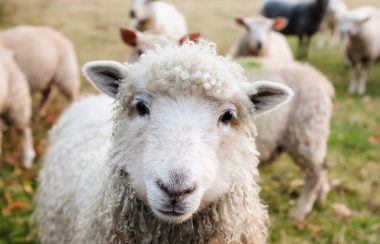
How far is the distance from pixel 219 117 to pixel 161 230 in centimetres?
60

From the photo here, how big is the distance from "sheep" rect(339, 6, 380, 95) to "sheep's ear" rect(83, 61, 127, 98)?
7.19 m

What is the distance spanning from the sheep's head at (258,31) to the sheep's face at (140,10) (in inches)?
55.0

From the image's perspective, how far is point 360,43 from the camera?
28.8 ft

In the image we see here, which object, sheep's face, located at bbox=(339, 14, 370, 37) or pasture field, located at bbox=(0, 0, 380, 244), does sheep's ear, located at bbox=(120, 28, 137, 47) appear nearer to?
pasture field, located at bbox=(0, 0, 380, 244)

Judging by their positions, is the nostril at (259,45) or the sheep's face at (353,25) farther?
the sheep's face at (353,25)

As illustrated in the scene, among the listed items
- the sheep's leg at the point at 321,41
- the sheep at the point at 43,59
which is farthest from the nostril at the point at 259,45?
the sheep's leg at the point at 321,41

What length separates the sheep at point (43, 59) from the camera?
5547 millimetres

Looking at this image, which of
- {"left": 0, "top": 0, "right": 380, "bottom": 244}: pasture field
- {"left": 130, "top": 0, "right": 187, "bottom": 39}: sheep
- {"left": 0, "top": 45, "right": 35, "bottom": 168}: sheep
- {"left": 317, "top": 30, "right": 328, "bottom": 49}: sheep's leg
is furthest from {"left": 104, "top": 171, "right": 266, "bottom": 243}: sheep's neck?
{"left": 317, "top": 30, "right": 328, "bottom": 49}: sheep's leg

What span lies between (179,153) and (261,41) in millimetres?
5063

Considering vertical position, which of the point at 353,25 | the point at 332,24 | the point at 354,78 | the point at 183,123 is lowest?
the point at 332,24

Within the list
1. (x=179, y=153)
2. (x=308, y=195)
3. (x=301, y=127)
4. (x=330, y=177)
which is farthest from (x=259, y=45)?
(x=179, y=153)

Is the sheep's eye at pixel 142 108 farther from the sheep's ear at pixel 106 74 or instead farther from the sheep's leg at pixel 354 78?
the sheep's leg at pixel 354 78

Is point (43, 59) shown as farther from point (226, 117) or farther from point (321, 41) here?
point (321, 41)

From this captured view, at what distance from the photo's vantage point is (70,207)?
2.79 m
